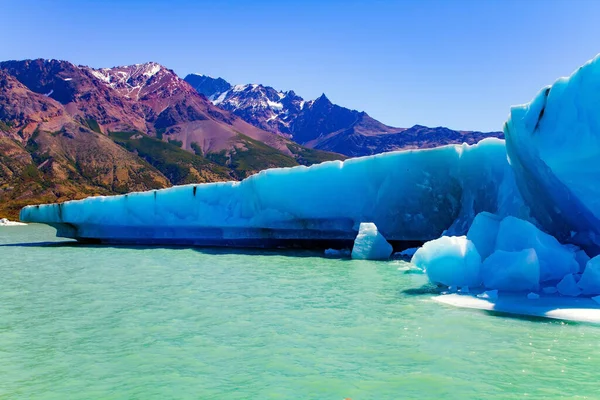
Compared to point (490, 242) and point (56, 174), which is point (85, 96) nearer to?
point (56, 174)

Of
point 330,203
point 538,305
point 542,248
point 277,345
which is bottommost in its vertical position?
point 277,345

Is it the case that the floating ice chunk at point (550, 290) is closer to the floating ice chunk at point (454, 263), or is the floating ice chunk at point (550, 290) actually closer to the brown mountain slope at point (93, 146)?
the floating ice chunk at point (454, 263)

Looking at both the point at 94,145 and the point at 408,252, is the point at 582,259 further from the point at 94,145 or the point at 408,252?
the point at 94,145

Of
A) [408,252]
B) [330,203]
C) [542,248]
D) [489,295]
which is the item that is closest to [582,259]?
[542,248]

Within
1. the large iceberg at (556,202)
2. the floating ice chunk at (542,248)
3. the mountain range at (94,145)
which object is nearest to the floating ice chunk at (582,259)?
the large iceberg at (556,202)

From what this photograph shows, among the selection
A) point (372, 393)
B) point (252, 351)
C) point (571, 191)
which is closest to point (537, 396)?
point (372, 393)

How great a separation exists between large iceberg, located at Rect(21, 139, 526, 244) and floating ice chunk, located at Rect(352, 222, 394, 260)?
4.64 feet

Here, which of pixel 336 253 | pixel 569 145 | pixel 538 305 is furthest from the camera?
pixel 336 253

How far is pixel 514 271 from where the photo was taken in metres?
6.16

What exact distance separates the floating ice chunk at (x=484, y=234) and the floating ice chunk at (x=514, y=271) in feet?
3.28

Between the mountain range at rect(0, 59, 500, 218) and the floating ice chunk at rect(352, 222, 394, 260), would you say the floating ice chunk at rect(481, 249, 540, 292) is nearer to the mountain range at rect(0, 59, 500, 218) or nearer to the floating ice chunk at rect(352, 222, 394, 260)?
the floating ice chunk at rect(352, 222, 394, 260)

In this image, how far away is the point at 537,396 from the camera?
3178 mm

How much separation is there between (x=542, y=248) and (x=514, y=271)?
0.69 meters

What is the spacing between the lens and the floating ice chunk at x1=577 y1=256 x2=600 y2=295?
5930mm
